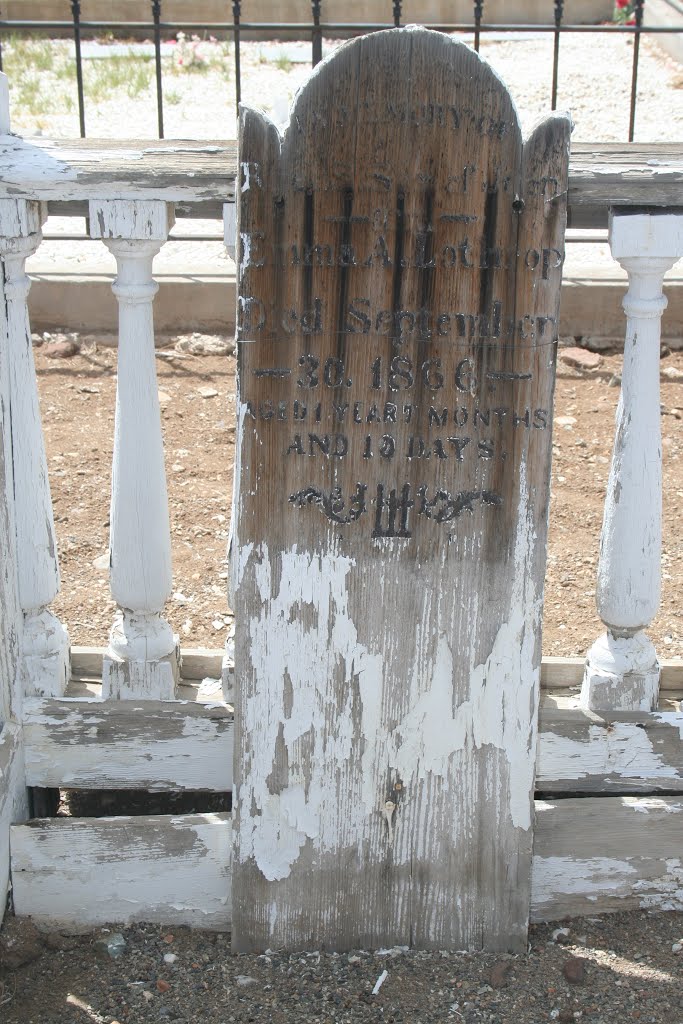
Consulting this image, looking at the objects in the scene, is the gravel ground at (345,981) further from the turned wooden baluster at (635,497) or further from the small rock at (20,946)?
the turned wooden baluster at (635,497)

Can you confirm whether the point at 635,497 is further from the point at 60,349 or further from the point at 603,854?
the point at 60,349

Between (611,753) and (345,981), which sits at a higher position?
(611,753)

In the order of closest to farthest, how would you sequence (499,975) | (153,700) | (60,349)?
(499,975)
(153,700)
(60,349)

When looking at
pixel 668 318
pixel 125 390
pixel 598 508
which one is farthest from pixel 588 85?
pixel 125 390

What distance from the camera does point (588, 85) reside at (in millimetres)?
11109

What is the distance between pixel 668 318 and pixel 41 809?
406cm

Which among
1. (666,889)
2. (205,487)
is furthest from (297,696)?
(205,487)

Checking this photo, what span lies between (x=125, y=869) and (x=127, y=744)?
236mm

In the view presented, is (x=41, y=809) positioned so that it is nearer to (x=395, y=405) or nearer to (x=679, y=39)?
(x=395, y=405)

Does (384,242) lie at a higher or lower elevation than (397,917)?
higher

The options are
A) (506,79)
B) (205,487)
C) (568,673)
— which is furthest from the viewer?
(506,79)

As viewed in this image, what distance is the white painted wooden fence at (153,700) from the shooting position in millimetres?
2260

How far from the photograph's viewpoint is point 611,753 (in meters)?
2.46

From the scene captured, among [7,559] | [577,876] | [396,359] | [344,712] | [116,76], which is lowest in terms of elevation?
[577,876]
